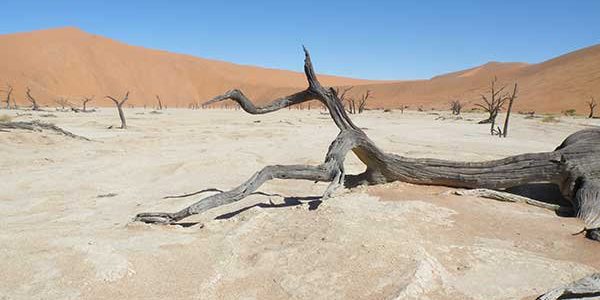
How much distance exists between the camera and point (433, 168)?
4891 millimetres

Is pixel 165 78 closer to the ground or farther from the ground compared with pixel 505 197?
farther from the ground

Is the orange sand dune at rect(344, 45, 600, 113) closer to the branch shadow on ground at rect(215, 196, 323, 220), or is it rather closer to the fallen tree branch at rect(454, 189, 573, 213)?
the fallen tree branch at rect(454, 189, 573, 213)

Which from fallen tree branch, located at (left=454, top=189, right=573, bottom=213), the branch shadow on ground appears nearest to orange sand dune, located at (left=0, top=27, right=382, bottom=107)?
the branch shadow on ground

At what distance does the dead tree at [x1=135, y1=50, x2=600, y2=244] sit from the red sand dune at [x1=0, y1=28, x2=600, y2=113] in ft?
113

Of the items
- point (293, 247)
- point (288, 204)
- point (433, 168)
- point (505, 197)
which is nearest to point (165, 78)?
point (288, 204)

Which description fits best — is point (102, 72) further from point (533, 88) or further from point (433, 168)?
point (433, 168)

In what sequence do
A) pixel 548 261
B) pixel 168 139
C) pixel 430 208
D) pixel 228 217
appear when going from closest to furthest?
1. pixel 548 261
2. pixel 430 208
3. pixel 228 217
4. pixel 168 139

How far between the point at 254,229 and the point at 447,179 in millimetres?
2416

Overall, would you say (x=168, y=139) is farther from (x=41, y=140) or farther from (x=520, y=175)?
(x=520, y=175)

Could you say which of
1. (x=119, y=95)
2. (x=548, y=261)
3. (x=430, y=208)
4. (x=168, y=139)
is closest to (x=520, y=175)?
(x=430, y=208)

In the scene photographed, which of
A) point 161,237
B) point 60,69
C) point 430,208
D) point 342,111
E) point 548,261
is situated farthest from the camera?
point 60,69

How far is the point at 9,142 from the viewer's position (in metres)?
9.62

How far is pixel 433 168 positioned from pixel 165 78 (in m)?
60.4

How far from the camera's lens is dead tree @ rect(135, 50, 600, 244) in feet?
13.3
